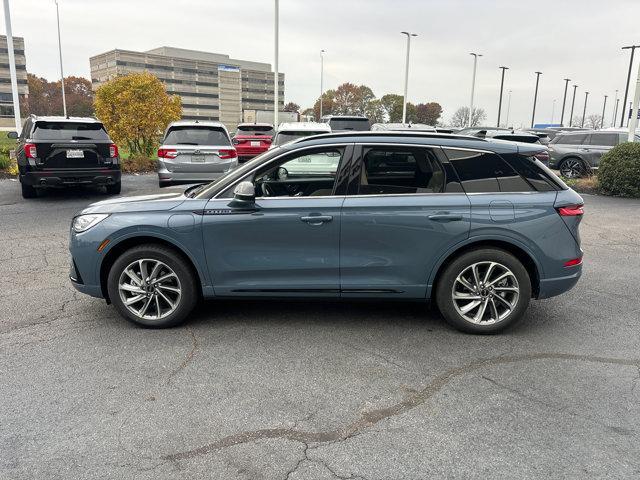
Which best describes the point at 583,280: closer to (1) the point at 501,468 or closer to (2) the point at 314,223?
(2) the point at 314,223

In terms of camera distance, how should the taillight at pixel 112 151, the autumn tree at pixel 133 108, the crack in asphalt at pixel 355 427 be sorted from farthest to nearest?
the autumn tree at pixel 133 108
the taillight at pixel 112 151
the crack in asphalt at pixel 355 427

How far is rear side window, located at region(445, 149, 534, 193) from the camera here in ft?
14.6

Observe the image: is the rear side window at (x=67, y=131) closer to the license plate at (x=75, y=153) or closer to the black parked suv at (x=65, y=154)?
the black parked suv at (x=65, y=154)

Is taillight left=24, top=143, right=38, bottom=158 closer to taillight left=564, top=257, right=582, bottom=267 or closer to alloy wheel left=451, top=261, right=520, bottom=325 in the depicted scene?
alloy wheel left=451, top=261, right=520, bottom=325

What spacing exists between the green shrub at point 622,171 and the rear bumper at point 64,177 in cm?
1211

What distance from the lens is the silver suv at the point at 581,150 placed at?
53.7ft

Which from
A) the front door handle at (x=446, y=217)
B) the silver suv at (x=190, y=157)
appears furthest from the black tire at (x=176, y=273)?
the silver suv at (x=190, y=157)

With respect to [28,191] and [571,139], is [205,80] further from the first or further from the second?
[28,191]

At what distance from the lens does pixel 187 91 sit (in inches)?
4867

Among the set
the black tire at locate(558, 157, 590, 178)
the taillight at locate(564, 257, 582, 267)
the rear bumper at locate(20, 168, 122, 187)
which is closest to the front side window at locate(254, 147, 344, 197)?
the taillight at locate(564, 257, 582, 267)

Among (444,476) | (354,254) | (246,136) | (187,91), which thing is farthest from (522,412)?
(187,91)

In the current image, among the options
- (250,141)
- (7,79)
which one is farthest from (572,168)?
(7,79)

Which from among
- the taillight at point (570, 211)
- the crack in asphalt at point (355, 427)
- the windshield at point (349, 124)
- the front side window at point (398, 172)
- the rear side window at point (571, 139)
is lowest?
the crack in asphalt at point (355, 427)

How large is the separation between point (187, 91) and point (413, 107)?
188 ft
